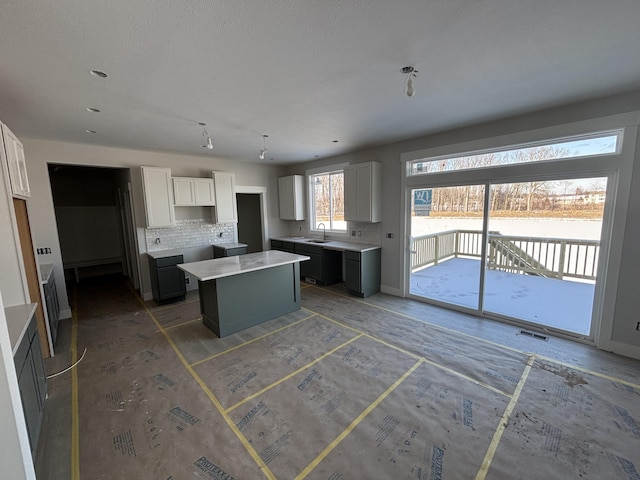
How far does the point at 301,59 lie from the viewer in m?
1.93

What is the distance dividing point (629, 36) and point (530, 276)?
4.33 metres

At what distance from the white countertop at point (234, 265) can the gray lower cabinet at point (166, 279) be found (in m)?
1.10

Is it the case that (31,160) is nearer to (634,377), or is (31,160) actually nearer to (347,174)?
(347,174)

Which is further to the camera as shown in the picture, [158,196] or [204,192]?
[204,192]

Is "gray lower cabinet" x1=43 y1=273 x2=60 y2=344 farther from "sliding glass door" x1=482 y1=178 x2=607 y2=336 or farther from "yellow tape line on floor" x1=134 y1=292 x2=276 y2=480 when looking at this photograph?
"sliding glass door" x1=482 y1=178 x2=607 y2=336

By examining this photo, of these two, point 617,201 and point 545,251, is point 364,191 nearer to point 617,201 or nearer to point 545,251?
point 617,201

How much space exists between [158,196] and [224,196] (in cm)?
117

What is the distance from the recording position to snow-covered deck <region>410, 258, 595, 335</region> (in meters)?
3.61

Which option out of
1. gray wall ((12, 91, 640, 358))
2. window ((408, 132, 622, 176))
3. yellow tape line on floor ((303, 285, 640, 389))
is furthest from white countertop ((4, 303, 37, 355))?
window ((408, 132, 622, 176))

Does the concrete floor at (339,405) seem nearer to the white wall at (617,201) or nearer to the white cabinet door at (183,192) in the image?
the white wall at (617,201)

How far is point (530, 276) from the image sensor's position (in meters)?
5.02

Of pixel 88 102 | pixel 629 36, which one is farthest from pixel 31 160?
pixel 629 36

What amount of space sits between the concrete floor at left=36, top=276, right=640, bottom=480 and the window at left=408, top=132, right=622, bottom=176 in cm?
218

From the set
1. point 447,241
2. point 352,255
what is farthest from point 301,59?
point 447,241
